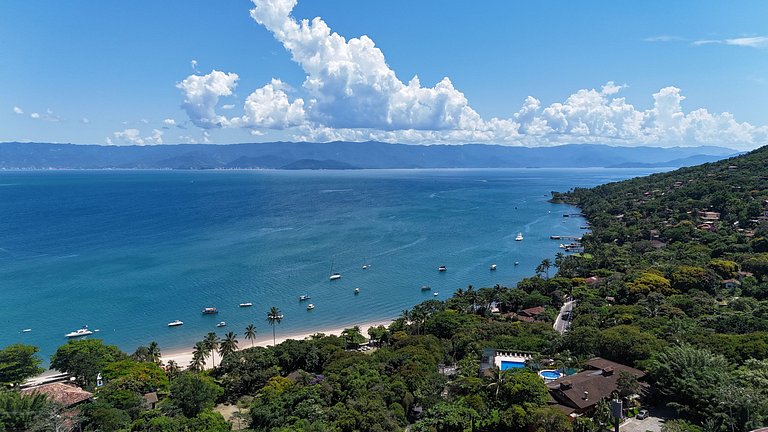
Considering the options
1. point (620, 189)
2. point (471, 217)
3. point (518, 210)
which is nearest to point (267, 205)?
point (471, 217)

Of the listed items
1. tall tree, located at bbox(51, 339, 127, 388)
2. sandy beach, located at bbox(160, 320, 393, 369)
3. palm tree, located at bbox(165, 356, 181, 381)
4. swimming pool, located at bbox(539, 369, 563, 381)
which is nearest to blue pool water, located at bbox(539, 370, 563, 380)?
swimming pool, located at bbox(539, 369, 563, 381)

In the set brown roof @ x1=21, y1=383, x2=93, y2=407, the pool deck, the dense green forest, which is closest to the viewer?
the dense green forest

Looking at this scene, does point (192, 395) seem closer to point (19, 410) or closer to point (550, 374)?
point (19, 410)

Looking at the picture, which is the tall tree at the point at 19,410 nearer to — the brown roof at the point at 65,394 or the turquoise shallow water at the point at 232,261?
the brown roof at the point at 65,394

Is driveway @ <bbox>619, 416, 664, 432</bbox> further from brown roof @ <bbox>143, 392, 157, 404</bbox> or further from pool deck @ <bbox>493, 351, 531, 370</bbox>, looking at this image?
brown roof @ <bbox>143, 392, 157, 404</bbox>

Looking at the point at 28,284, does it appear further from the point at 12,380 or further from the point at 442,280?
the point at 442,280

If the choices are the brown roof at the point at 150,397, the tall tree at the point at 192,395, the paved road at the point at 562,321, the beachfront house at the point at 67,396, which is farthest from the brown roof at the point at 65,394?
the paved road at the point at 562,321

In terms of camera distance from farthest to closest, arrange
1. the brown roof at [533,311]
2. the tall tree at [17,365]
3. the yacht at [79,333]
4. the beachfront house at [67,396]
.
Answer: the brown roof at [533,311] < the yacht at [79,333] < the tall tree at [17,365] < the beachfront house at [67,396]
